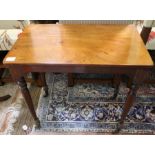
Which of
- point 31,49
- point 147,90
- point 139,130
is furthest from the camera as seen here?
point 147,90

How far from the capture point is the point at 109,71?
3.00 feet

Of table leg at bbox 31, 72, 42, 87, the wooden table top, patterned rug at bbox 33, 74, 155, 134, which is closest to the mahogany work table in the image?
the wooden table top

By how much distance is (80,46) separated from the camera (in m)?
1.00

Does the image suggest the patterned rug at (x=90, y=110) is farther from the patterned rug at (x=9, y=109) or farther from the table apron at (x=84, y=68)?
the table apron at (x=84, y=68)

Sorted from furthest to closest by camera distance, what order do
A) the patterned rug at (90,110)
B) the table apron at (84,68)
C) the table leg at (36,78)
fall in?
the table leg at (36,78)
the patterned rug at (90,110)
the table apron at (84,68)

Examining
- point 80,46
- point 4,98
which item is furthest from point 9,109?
point 80,46

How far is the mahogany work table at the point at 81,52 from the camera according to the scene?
89 centimetres

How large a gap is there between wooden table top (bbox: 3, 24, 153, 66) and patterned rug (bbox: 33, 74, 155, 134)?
25.1 inches

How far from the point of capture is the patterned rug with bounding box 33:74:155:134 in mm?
1337

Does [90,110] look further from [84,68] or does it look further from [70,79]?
[84,68]

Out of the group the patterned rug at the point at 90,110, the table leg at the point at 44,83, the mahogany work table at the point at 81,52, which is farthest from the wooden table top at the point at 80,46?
the patterned rug at the point at 90,110
